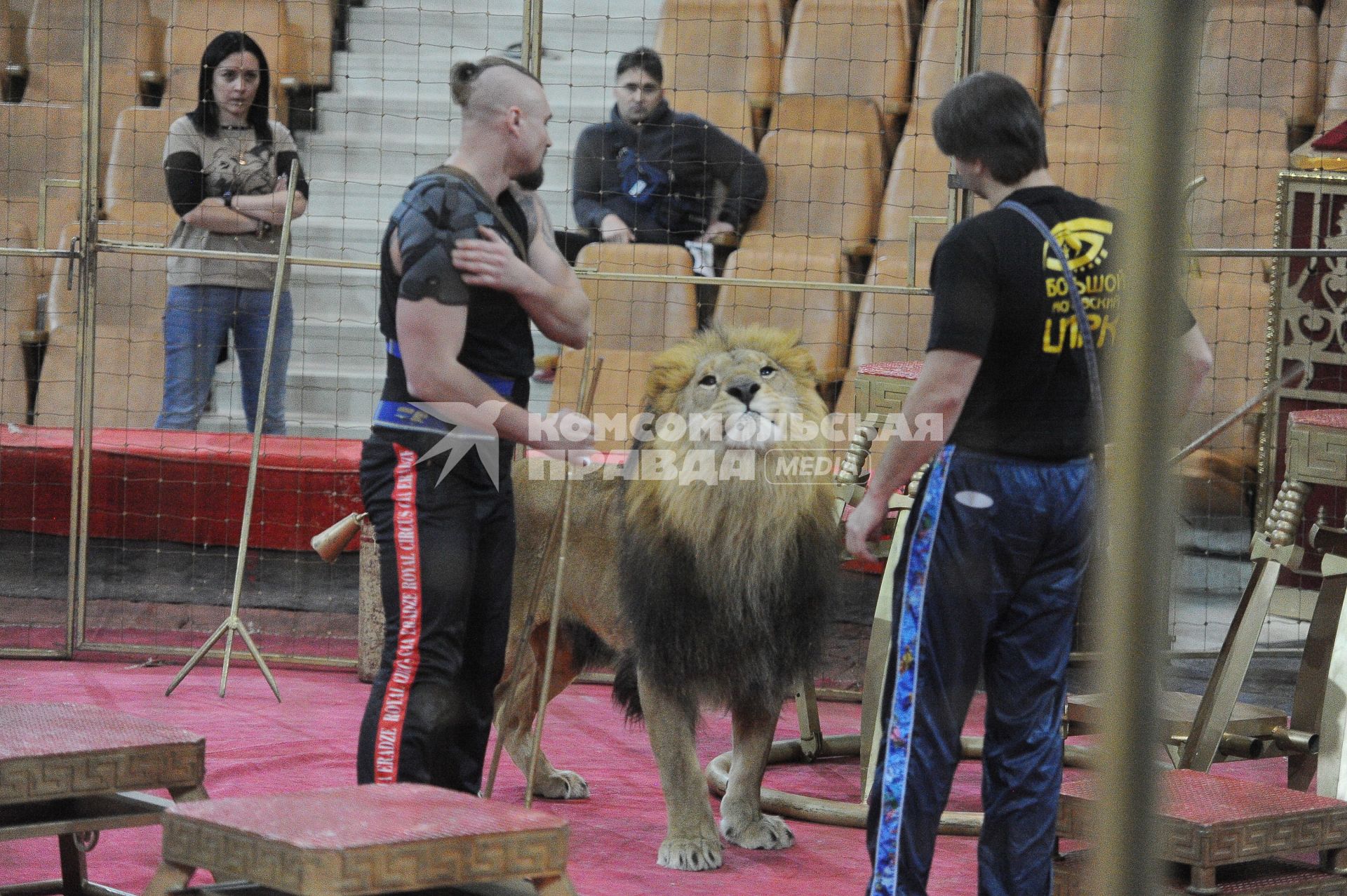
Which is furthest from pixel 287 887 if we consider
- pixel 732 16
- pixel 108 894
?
pixel 732 16

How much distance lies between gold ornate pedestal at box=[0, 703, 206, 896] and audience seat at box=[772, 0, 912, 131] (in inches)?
168

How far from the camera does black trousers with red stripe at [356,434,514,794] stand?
107 inches

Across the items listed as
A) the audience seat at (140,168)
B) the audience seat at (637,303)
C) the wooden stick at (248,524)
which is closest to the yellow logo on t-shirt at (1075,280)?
the wooden stick at (248,524)

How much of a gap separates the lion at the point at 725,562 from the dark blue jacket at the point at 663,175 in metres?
2.41

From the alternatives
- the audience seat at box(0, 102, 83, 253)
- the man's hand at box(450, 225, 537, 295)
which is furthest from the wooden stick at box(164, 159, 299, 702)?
the audience seat at box(0, 102, 83, 253)

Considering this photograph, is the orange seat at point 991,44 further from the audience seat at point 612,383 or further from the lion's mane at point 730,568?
the lion's mane at point 730,568

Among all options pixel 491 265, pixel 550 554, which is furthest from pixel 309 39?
pixel 491 265

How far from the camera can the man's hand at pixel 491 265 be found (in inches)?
106

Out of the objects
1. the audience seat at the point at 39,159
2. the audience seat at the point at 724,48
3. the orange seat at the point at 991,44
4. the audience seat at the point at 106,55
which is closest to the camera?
the orange seat at the point at 991,44

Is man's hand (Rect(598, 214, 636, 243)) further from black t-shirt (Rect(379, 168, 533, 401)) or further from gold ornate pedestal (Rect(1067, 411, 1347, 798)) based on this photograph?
black t-shirt (Rect(379, 168, 533, 401))

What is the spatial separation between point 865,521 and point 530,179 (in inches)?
34.6

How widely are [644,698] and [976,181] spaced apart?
1.37m

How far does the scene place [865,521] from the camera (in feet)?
8.53

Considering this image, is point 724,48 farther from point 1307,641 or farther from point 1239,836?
point 1239,836
